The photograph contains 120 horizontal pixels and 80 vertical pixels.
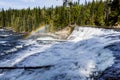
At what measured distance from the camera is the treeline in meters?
53.0

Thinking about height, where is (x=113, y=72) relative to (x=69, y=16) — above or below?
above

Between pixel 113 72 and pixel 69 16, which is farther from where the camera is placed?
pixel 69 16

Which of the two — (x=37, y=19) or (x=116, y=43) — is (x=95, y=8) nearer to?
(x=37, y=19)

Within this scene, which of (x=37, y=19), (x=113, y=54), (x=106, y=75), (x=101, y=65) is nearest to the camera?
(x=106, y=75)

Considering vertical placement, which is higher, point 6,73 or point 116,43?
point 116,43

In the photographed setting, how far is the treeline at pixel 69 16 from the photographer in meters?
53.0

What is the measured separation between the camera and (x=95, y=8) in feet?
299

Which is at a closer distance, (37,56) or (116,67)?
(116,67)

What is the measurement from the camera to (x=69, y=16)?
90.2m

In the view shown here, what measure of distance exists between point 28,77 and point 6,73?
5.93 feet

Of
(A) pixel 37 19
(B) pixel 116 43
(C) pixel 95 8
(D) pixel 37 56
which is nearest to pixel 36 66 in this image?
(D) pixel 37 56

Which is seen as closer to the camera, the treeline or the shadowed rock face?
the shadowed rock face

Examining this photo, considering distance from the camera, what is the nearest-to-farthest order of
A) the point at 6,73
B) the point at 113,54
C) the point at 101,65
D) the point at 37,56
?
the point at 101,65
the point at 113,54
the point at 6,73
the point at 37,56

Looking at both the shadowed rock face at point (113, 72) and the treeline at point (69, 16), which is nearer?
the shadowed rock face at point (113, 72)
